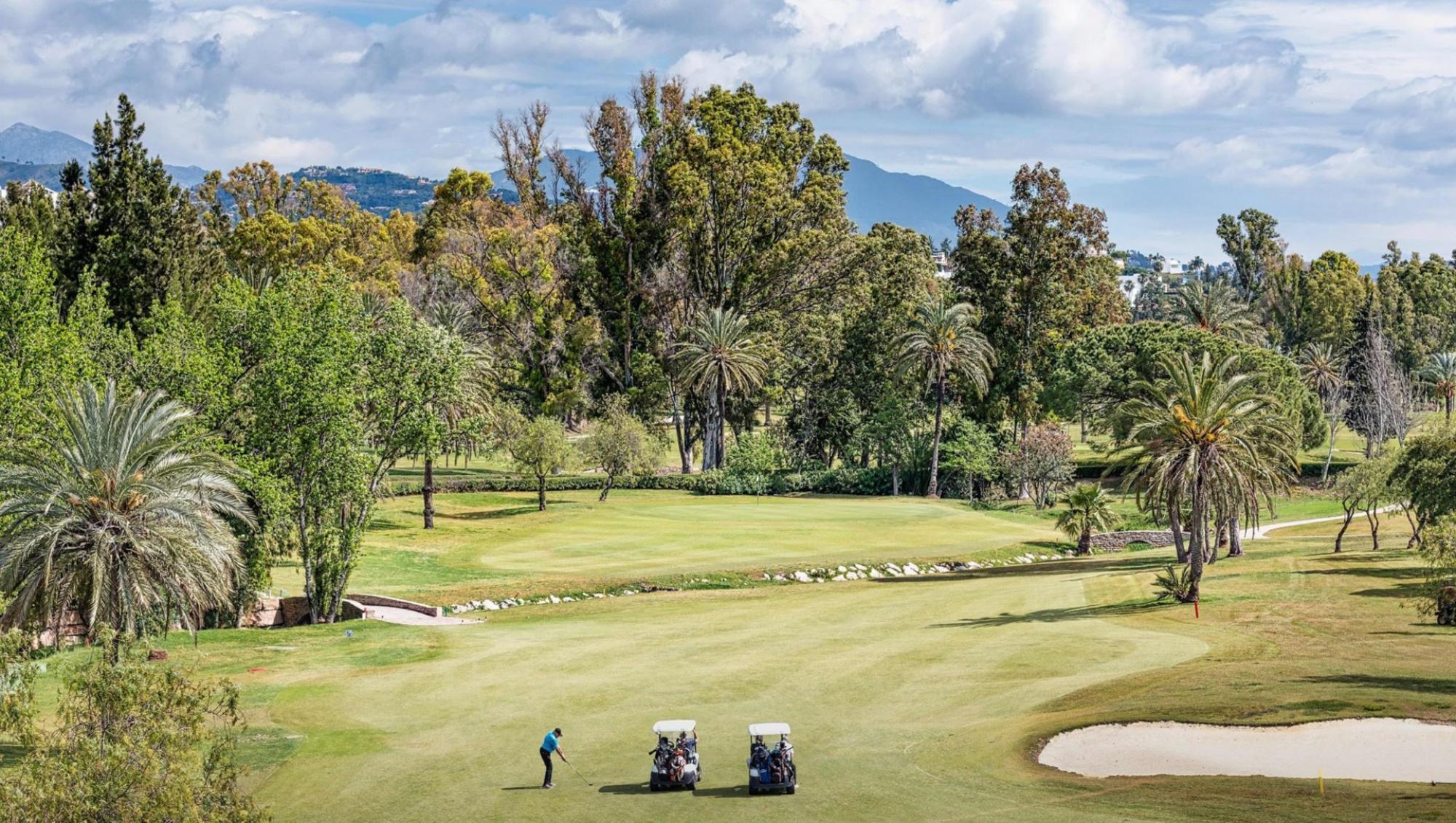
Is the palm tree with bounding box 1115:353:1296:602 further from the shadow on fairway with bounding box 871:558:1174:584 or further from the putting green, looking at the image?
the shadow on fairway with bounding box 871:558:1174:584

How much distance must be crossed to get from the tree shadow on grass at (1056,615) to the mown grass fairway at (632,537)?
1708 cm

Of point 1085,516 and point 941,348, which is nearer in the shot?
point 1085,516

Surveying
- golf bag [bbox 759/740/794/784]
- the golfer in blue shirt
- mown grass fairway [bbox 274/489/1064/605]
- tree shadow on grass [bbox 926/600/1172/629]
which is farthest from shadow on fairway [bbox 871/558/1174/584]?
the golfer in blue shirt

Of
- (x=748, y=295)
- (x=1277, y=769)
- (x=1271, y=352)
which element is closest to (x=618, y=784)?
(x=1277, y=769)

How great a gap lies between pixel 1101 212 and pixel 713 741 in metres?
89.6

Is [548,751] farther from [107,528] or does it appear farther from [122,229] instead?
[122,229]

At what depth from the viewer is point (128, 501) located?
37406 mm

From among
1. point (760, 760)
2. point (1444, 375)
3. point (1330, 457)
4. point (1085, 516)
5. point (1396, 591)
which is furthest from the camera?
point (1444, 375)

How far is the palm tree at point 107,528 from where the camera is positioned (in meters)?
36.0

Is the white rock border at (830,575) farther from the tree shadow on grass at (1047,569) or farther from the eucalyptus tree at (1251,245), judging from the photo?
the eucalyptus tree at (1251,245)

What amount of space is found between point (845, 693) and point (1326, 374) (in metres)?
108

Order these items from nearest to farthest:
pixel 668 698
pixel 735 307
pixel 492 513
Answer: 1. pixel 668 698
2. pixel 492 513
3. pixel 735 307

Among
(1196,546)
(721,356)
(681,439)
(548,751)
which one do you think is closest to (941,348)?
(721,356)

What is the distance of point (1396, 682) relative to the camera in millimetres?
32344
